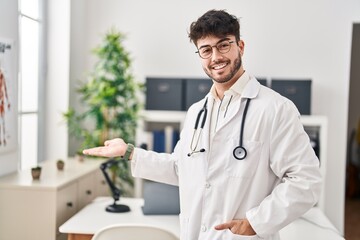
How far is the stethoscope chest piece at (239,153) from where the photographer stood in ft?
5.69

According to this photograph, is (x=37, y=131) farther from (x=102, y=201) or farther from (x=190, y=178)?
(x=190, y=178)

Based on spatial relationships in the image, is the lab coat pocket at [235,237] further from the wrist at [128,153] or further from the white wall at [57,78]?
the white wall at [57,78]

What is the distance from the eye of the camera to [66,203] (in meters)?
2.99

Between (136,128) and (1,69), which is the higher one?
(1,69)

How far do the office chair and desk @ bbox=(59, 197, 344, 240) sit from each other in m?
0.40

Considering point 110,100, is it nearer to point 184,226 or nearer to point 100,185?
point 100,185

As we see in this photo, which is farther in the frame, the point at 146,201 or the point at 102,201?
the point at 102,201

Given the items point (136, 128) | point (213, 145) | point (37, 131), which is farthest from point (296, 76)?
point (213, 145)

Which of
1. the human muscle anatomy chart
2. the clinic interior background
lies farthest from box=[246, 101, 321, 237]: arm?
the clinic interior background

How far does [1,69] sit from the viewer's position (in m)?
3.10

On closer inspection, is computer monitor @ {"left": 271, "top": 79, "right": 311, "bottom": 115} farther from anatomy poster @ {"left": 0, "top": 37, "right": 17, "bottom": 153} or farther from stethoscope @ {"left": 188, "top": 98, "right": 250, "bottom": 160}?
stethoscope @ {"left": 188, "top": 98, "right": 250, "bottom": 160}

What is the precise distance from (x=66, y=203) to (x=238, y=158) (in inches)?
62.2

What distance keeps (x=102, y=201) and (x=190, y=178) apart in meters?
1.41

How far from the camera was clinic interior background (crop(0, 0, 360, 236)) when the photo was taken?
4.23m
